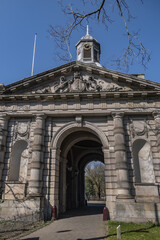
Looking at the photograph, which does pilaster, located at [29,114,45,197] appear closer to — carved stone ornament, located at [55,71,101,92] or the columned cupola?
carved stone ornament, located at [55,71,101,92]

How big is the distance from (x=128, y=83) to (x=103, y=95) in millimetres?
2379

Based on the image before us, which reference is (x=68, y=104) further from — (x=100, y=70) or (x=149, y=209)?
(x=149, y=209)

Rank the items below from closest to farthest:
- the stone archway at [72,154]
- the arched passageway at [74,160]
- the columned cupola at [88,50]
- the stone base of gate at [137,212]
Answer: the stone base of gate at [137,212] < the stone archway at [72,154] < the arched passageway at [74,160] < the columned cupola at [88,50]

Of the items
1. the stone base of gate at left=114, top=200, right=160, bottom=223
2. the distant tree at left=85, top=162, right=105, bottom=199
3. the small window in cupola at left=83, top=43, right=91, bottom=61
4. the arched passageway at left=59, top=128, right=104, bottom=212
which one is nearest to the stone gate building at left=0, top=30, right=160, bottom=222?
the stone base of gate at left=114, top=200, right=160, bottom=223

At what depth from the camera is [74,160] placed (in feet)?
77.4

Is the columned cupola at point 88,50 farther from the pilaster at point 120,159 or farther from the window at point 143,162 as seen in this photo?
the window at point 143,162

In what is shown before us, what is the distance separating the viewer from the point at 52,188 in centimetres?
1327

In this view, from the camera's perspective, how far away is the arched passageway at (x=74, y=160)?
54.4 ft

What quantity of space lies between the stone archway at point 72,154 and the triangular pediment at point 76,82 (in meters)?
3.23

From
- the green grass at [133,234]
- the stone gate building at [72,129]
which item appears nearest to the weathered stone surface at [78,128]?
the stone gate building at [72,129]

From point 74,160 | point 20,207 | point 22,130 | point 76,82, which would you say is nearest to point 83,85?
point 76,82

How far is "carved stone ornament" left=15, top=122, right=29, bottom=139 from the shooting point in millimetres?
14789

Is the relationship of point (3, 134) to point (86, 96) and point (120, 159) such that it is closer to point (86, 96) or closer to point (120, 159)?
point (86, 96)

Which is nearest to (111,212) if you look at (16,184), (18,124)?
(16,184)
